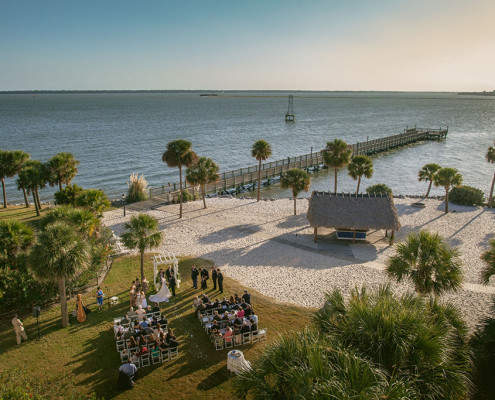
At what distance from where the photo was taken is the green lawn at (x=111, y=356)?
37.7 feet

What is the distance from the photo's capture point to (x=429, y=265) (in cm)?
1334

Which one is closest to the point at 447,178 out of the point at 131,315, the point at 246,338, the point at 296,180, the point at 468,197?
the point at 468,197

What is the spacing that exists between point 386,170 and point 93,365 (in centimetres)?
5402

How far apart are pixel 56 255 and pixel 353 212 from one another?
60.7ft

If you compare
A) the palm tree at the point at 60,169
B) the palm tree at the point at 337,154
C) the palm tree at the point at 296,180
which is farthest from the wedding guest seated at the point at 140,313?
the palm tree at the point at 337,154

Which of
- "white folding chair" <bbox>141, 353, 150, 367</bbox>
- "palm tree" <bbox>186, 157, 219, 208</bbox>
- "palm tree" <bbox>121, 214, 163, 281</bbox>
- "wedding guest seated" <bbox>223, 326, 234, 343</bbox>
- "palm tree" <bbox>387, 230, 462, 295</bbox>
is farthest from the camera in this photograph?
"palm tree" <bbox>186, 157, 219, 208</bbox>

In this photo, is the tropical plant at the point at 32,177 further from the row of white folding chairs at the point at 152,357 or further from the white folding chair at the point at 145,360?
the white folding chair at the point at 145,360

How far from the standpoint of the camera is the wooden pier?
3729cm

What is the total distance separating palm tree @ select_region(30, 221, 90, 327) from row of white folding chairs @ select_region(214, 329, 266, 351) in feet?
18.9

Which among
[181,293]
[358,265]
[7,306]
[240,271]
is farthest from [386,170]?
[7,306]

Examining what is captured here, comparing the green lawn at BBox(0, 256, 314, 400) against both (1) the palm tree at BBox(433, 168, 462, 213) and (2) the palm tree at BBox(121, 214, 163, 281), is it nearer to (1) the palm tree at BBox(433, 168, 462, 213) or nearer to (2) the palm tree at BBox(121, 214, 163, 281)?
(2) the palm tree at BBox(121, 214, 163, 281)

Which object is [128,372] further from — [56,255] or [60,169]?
[60,169]

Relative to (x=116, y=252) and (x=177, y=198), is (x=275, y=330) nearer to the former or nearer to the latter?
(x=116, y=252)

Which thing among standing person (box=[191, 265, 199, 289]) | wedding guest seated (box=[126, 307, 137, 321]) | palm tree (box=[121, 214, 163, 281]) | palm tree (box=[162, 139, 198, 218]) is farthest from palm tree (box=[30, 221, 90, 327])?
palm tree (box=[162, 139, 198, 218])
